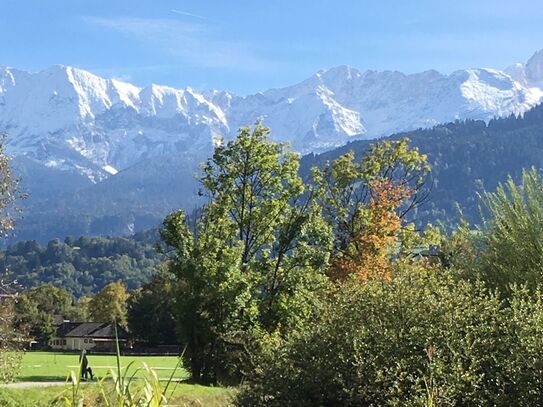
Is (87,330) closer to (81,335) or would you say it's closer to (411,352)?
(81,335)

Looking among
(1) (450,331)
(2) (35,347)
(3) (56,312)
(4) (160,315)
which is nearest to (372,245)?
(1) (450,331)

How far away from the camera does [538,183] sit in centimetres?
1694

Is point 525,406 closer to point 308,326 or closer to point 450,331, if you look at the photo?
point 450,331

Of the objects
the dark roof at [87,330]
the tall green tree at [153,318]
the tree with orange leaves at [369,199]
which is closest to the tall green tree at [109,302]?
the dark roof at [87,330]

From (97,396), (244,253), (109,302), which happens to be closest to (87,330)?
(109,302)

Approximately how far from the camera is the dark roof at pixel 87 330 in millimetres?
105275

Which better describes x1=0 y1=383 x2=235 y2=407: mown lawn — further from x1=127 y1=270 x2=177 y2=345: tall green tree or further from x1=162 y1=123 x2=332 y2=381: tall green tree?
x1=127 y1=270 x2=177 y2=345: tall green tree

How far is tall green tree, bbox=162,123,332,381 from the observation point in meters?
28.7

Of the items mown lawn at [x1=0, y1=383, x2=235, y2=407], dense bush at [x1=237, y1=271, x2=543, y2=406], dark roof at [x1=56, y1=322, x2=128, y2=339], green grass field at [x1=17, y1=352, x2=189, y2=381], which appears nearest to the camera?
dense bush at [x1=237, y1=271, x2=543, y2=406]

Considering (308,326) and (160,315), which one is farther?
(160,315)

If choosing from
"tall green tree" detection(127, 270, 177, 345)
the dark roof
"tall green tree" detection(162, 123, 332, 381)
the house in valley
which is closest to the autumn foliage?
"tall green tree" detection(162, 123, 332, 381)

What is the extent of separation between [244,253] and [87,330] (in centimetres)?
8149

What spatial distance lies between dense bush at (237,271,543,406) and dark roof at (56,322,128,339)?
88.2 m

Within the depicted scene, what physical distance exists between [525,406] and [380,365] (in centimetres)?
259
